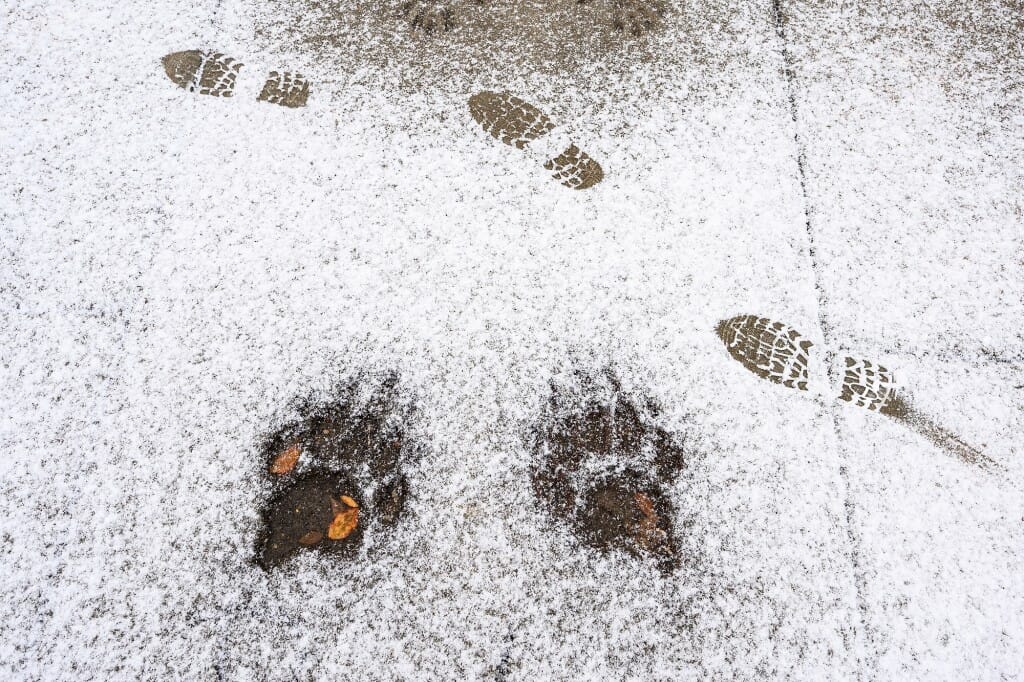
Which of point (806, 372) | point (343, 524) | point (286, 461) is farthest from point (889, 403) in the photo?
point (286, 461)

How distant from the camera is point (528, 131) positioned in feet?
5.87

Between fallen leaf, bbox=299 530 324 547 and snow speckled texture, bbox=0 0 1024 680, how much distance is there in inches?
2.4

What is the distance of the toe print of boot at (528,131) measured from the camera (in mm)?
1733

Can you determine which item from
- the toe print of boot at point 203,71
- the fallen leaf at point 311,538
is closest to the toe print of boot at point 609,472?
the fallen leaf at point 311,538

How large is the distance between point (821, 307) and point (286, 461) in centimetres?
149

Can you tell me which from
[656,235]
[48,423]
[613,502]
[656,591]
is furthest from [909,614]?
[48,423]

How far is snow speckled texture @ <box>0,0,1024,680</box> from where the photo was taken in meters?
1.28

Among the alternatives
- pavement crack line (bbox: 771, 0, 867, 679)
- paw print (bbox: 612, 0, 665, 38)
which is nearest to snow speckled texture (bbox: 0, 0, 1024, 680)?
pavement crack line (bbox: 771, 0, 867, 679)

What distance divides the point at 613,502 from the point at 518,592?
30 centimetres

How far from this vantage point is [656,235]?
5.45 feet

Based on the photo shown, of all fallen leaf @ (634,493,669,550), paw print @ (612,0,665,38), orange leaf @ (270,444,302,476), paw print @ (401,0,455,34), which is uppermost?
paw print @ (612,0,665,38)

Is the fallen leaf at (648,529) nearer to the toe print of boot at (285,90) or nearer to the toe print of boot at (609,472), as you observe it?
the toe print of boot at (609,472)

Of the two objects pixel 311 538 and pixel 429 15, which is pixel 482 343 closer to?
pixel 311 538

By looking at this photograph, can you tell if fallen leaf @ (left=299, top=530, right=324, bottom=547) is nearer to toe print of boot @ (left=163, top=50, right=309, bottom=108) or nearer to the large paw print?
toe print of boot @ (left=163, top=50, right=309, bottom=108)
